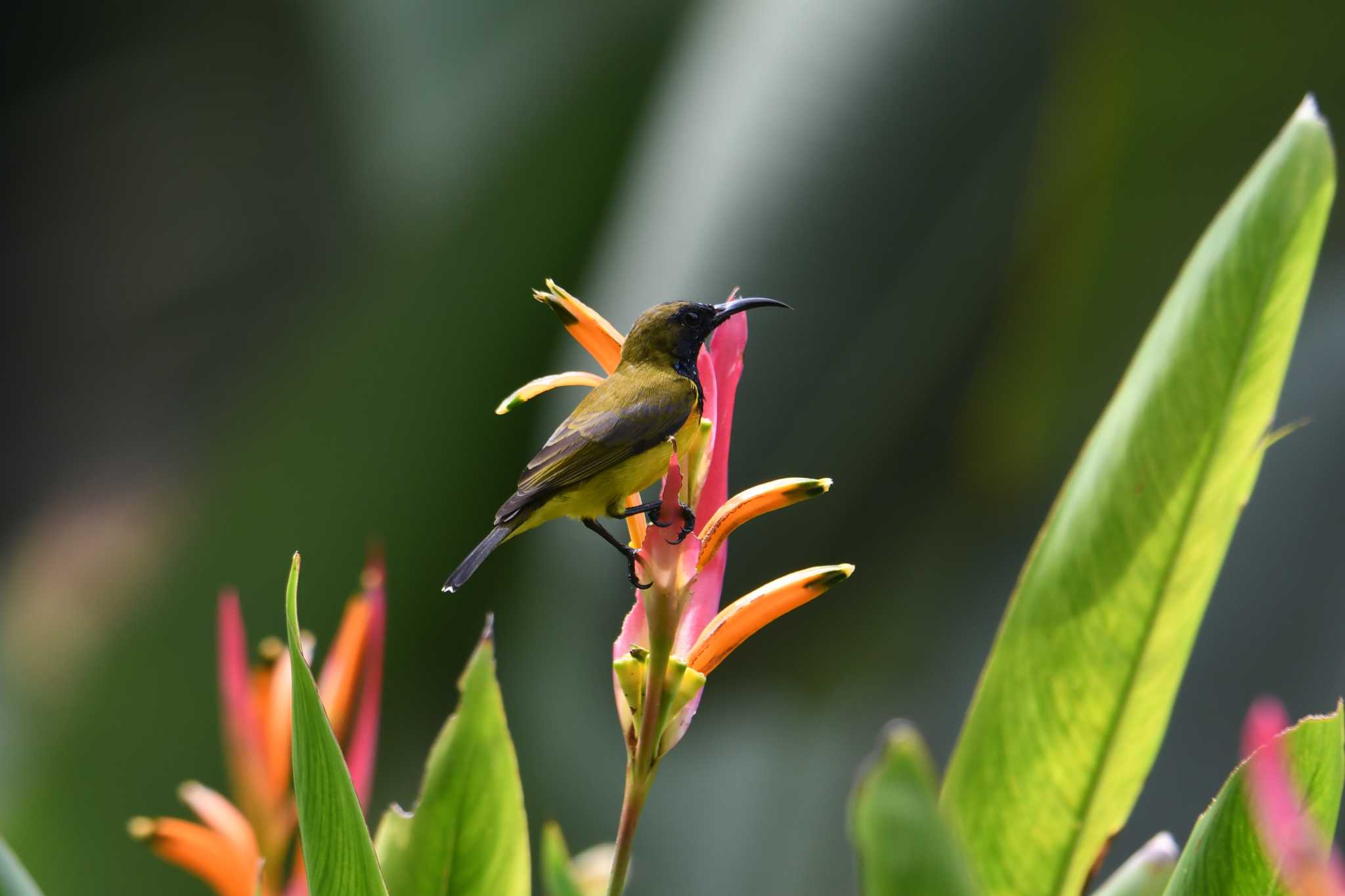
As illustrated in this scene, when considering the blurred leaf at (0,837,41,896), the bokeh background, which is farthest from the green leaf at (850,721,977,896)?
the bokeh background

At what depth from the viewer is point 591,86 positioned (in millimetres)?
1462

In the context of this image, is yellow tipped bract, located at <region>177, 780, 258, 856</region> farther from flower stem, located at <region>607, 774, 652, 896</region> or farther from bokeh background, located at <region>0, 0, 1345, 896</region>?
bokeh background, located at <region>0, 0, 1345, 896</region>

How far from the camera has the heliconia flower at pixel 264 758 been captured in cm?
30

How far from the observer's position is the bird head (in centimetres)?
33

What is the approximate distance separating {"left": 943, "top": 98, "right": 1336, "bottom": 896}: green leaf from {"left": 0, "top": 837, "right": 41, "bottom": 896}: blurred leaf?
20 centimetres

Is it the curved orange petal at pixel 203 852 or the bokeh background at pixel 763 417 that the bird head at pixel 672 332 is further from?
the bokeh background at pixel 763 417

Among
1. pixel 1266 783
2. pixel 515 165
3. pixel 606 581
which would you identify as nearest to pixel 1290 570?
pixel 606 581

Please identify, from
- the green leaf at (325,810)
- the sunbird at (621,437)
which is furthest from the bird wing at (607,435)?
Result: the green leaf at (325,810)

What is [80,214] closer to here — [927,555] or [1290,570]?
[927,555]

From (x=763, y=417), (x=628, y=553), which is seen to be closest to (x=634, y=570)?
(x=628, y=553)

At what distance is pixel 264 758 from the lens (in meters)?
0.33

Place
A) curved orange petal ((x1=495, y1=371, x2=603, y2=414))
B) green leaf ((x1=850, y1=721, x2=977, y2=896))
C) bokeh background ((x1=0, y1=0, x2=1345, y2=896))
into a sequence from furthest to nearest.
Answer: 1. bokeh background ((x1=0, y1=0, x2=1345, y2=896))
2. curved orange petal ((x1=495, y1=371, x2=603, y2=414))
3. green leaf ((x1=850, y1=721, x2=977, y2=896))

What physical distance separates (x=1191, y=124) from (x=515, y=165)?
27.1 inches

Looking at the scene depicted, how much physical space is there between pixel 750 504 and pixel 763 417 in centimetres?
99
